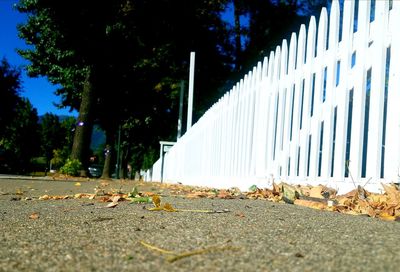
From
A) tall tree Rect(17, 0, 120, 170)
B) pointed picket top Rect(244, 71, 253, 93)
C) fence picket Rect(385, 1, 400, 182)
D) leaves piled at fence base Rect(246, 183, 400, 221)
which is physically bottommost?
leaves piled at fence base Rect(246, 183, 400, 221)

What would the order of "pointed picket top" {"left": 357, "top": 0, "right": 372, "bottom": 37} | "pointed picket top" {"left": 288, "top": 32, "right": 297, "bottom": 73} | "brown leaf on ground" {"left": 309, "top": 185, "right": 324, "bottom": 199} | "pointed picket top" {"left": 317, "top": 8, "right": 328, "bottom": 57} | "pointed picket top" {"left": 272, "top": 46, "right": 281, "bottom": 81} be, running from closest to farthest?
"pointed picket top" {"left": 357, "top": 0, "right": 372, "bottom": 37} → "brown leaf on ground" {"left": 309, "top": 185, "right": 324, "bottom": 199} → "pointed picket top" {"left": 317, "top": 8, "right": 328, "bottom": 57} → "pointed picket top" {"left": 288, "top": 32, "right": 297, "bottom": 73} → "pointed picket top" {"left": 272, "top": 46, "right": 281, "bottom": 81}

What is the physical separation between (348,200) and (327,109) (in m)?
1.01

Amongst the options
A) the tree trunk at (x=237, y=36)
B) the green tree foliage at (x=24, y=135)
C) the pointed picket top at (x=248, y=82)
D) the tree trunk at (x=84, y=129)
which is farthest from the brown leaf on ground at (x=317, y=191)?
the green tree foliage at (x=24, y=135)

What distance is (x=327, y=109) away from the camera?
4.07 m

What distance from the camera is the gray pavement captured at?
148 cm

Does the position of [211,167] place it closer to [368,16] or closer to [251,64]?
[368,16]

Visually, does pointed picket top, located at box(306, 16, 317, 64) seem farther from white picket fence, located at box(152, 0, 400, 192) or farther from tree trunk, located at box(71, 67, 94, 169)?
tree trunk, located at box(71, 67, 94, 169)

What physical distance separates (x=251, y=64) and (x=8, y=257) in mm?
21299

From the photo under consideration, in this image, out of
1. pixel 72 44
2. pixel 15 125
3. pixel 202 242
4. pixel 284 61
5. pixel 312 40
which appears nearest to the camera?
pixel 202 242

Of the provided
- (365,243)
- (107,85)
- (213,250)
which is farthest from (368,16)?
(107,85)

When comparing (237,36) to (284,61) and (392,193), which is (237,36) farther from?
(392,193)

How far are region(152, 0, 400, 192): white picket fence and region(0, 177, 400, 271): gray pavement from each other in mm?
876

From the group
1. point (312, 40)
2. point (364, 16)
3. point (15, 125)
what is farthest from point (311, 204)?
point (15, 125)

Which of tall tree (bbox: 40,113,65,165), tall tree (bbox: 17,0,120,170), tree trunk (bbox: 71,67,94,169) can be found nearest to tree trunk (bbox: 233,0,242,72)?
tall tree (bbox: 17,0,120,170)
